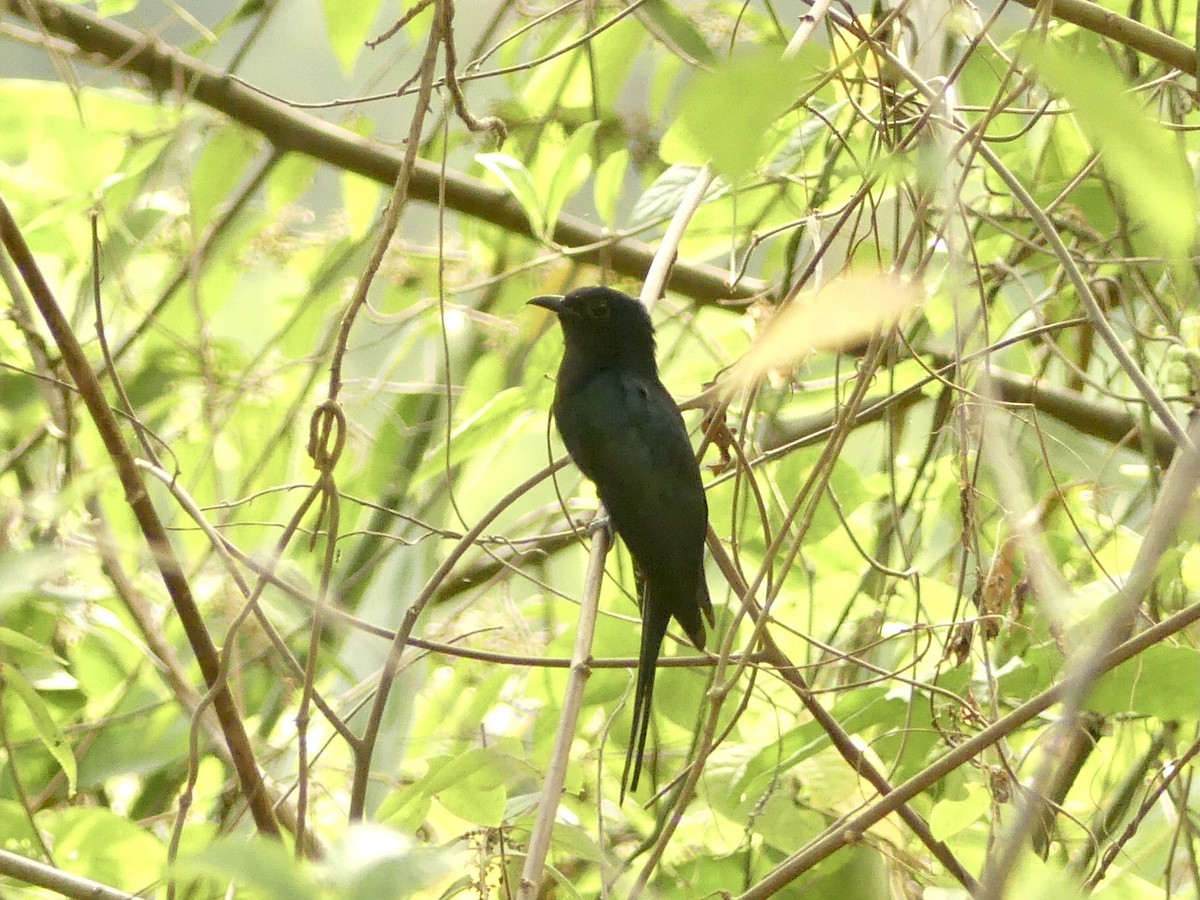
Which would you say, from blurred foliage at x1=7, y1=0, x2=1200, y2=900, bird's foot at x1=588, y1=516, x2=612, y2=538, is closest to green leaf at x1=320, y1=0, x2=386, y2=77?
blurred foliage at x1=7, y1=0, x2=1200, y2=900

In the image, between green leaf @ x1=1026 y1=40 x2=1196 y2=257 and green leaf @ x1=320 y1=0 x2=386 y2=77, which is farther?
green leaf @ x1=320 y1=0 x2=386 y2=77

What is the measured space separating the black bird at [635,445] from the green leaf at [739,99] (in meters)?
1.65

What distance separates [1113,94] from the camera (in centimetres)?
49

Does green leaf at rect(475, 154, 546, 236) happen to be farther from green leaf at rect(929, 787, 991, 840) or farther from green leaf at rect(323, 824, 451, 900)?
green leaf at rect(323, 824, 451, 900)

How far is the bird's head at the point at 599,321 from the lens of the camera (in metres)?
2.68

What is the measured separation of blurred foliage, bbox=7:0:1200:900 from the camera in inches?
71.4

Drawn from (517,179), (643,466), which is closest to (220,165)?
(517,179)

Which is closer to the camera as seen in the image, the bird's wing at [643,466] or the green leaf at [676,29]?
the green leaf at [676,29]

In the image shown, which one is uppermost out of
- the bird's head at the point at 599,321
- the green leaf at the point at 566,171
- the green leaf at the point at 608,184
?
the green leaf at the point at 608,184

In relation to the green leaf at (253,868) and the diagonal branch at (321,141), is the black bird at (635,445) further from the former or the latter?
the green leaf at (253,868)

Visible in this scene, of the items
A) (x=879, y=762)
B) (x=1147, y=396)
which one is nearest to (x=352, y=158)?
(x=879, y=762)

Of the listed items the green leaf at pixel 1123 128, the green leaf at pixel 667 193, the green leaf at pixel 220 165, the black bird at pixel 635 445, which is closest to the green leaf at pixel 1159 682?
the black bird at pixel 635 445

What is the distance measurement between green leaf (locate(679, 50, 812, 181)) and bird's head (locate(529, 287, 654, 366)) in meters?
2.08

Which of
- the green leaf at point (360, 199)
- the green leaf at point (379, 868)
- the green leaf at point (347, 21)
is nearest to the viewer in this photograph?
the green leaf at point (379, 868)
